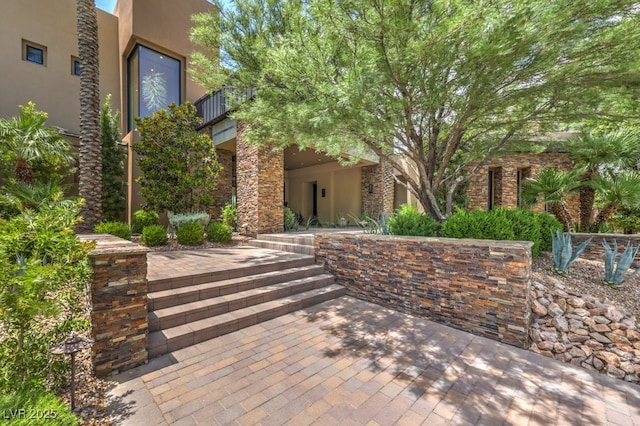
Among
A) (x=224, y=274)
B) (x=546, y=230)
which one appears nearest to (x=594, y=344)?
(x=546, y=230)

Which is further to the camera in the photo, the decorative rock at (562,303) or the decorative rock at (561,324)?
the decorative rock at (562,303)

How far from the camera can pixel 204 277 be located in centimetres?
430

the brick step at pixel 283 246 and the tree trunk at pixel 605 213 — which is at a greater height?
the tree trunk at pixel 605 213

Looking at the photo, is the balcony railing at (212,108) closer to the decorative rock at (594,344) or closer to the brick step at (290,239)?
the brick step at (290,239)

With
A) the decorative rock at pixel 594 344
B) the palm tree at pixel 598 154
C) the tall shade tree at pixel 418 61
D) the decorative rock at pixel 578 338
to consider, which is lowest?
the decorative rock at pixel 594 344

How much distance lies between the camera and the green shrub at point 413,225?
5.68m

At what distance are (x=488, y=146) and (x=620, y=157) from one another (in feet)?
12.1

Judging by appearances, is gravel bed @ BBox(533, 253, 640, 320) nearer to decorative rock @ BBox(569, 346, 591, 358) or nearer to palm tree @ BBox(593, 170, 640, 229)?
decorative rock @ BBox(569, 346, 591, 358)

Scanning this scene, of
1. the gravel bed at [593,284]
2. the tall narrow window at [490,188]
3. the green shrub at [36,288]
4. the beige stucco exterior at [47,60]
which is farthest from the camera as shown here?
the tall narrow window at [490,188]

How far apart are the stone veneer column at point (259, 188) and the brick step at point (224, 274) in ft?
9.78

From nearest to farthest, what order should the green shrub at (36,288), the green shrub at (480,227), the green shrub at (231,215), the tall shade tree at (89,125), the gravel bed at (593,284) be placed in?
1. the green shrub at (36,288)
2. the gravel bed at (593,284)
3. the green shrub at (480,227)
4. the tall shade tree at (89,125)
5. the green shrub at (231,215)

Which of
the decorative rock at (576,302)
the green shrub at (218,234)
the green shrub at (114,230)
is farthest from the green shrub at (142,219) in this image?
the decorative rock at (576,302)

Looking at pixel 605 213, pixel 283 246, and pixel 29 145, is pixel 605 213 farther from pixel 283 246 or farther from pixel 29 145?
pixel 29 145

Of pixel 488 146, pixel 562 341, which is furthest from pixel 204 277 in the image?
pixel 488 146
